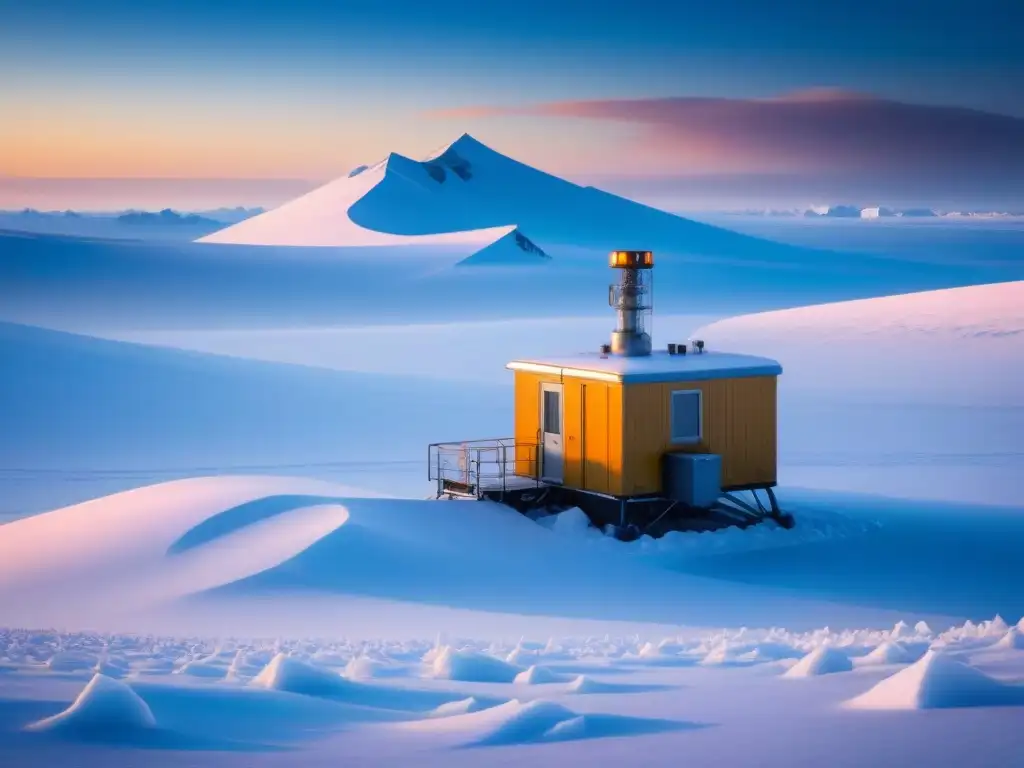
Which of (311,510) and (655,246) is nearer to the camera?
(311,510)

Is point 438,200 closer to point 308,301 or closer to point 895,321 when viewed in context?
point 308,301

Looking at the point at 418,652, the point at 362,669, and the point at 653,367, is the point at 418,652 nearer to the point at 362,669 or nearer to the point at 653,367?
the point at 362,669

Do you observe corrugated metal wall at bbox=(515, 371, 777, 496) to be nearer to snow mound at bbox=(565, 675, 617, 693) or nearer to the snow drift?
the snow drift

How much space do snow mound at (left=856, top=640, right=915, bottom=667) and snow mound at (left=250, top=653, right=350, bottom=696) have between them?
417 cm

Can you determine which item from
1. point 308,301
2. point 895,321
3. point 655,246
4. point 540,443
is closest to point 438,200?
point 655,246

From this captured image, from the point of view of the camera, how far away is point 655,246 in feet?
424

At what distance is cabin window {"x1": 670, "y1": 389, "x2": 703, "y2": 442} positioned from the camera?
68.8 feet

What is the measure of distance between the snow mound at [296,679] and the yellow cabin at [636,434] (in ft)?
30.1

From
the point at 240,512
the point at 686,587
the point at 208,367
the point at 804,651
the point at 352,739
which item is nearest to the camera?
the point at 352,739

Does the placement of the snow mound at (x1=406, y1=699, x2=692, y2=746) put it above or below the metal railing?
below

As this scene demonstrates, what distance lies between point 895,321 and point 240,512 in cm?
2955

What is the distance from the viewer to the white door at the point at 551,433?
21562mm

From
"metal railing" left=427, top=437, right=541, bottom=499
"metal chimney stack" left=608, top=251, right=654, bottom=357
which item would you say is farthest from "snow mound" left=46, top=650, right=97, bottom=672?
"metal chimney stack" left=608, top=251, right=654, bottom=357

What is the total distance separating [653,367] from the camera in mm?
20938
